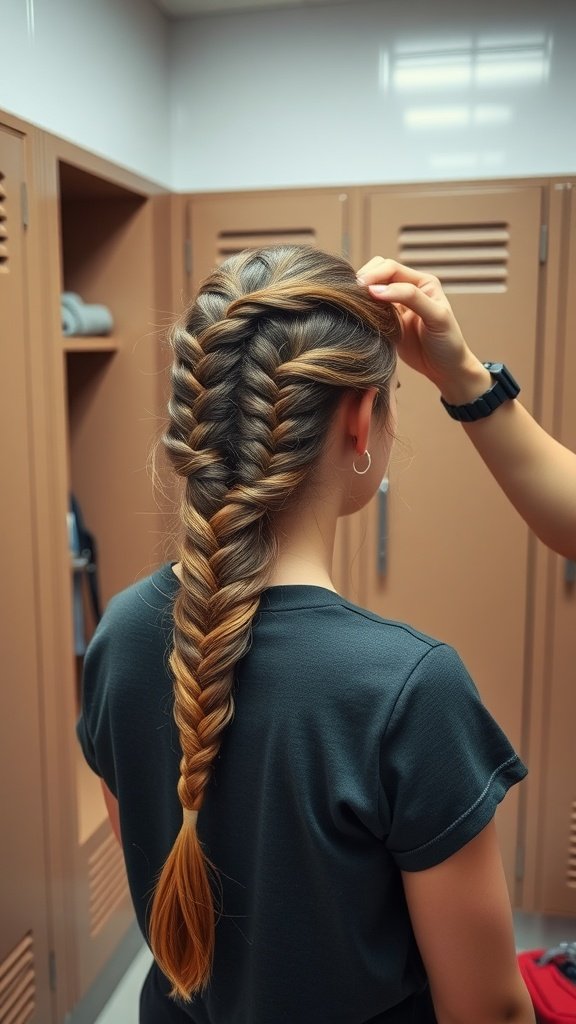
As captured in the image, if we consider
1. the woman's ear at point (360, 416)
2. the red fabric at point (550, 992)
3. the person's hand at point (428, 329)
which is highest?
the person's hand at point (428, 329)

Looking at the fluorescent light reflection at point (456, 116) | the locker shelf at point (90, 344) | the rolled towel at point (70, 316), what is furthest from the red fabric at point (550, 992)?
the fluorescent light reflection at point (456, 116)

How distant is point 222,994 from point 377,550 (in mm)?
1378

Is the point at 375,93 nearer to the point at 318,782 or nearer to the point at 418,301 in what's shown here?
the point at 418,301

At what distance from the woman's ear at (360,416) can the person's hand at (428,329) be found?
114mm

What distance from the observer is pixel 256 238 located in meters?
2.10

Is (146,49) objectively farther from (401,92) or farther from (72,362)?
(72,362)

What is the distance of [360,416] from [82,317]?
1277 mm

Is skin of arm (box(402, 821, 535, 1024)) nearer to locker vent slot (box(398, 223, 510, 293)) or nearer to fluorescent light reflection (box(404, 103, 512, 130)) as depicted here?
locker vent slot (box(398, 223, 510, 293))

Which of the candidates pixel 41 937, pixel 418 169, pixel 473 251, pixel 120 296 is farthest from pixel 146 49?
pixel 41 937

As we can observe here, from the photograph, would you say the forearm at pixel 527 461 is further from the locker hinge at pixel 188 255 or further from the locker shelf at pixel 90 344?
the locker hinge at pixel 188 255

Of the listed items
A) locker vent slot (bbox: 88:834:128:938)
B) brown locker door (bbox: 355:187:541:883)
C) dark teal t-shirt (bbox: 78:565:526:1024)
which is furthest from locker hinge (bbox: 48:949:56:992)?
brown locker door (bbox: 355:187:541:883)

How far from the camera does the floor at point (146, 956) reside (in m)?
1.88

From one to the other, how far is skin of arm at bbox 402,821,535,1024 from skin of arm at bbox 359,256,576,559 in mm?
515

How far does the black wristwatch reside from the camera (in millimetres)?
1054
